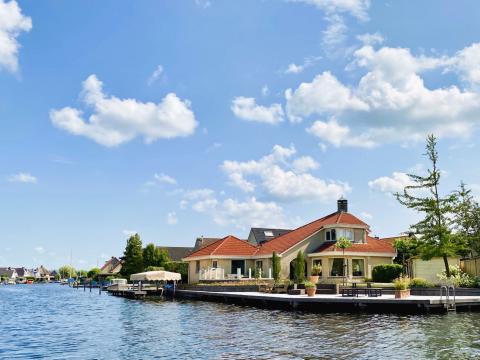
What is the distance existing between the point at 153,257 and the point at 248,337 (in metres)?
56.8

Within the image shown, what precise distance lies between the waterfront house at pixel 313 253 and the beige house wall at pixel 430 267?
11.0 ft

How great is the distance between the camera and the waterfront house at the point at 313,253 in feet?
164

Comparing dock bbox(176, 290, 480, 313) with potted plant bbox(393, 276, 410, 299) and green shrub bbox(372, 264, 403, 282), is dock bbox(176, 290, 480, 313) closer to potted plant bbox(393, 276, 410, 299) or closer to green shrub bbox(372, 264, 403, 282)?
potted plant bbox(393, 276, 410, 299)

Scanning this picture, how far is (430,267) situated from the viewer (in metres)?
47.6

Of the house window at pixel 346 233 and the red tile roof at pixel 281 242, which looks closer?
the house window at pixel 346 233

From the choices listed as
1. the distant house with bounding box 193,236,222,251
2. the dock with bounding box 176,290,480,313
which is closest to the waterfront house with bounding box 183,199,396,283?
the dock with bounding box 176,290,480,313

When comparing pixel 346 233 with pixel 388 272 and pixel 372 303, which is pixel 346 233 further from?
pixel 372 303

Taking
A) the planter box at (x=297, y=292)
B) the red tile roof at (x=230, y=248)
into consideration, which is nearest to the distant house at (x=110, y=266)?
the red tile roof at (x=230, y=248)

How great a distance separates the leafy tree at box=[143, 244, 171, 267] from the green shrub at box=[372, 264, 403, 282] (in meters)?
37.7

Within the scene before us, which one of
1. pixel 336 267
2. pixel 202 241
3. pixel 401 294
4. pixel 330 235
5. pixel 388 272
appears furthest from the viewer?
pixel 202 241

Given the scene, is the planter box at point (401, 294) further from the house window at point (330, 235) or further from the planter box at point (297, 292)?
the house window at point (330, 235)

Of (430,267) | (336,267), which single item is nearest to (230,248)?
(336,267)

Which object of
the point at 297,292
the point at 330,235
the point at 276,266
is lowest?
the point at 297,292

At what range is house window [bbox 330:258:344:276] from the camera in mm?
49812
